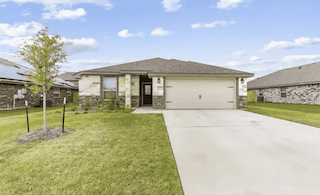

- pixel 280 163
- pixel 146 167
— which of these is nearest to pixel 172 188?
pixel 146 167

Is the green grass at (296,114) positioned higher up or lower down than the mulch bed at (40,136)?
higher up

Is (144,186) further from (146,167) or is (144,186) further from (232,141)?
(232,141)

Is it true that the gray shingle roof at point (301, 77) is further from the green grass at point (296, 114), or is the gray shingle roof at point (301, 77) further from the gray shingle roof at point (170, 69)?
the gray shingle roof at point (170, 69)

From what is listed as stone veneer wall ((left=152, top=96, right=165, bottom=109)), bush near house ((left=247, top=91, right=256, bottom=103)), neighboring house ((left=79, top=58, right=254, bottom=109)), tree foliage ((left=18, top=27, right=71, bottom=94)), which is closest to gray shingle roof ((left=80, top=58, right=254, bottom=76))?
neighboring house ((left=79, top=58, right=254, bottom=109))

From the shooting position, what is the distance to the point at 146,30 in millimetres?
15977

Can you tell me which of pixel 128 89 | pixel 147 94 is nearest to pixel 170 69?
pixel 128 89

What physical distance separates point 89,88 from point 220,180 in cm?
1229

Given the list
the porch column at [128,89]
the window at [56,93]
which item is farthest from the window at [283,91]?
the window at [56,93]

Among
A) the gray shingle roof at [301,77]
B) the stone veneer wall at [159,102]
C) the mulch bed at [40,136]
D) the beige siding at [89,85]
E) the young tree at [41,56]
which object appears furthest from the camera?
the gray shingle roof at [301,77]

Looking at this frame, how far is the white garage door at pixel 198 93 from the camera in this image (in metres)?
10.9

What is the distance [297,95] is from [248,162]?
2092 centimetres

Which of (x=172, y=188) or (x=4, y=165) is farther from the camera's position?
(x=4, y=165)

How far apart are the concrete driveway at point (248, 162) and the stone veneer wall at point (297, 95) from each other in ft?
52.8

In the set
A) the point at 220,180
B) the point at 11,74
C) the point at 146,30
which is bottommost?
the point at 220,180
